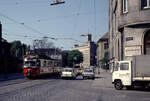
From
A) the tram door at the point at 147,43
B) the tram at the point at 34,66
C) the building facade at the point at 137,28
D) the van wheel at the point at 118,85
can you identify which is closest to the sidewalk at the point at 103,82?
the van wheel at the point at 118,85

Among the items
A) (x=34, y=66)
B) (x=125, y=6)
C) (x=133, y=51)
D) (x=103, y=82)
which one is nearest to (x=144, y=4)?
(x=125, y=6)

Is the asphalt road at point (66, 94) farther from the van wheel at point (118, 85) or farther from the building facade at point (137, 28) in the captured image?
the building facade at point (137, 28)

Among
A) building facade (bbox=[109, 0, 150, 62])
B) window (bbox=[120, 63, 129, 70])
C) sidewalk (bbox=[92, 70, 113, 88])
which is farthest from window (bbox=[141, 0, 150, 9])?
sidewalk (bbox=[92, 70, 113, 88])

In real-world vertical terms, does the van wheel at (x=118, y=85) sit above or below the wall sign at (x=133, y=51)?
below

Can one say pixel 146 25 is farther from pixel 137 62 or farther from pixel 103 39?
pixel 103 39

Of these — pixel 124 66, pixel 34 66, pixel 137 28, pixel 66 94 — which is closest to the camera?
pixel 66 94

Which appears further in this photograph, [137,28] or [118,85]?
[137,28]

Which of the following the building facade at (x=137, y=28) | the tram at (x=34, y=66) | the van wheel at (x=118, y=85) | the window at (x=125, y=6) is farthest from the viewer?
the tram at (x=34, y=66)

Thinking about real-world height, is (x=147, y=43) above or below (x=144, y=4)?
below

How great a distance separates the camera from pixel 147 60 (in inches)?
699

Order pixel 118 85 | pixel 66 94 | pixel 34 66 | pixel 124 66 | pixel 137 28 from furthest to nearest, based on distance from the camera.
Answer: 1. pixel 34 66
2. pixel 137 28
3. pixel 118 85
4. pixel 124 66
5. pixel 66 94

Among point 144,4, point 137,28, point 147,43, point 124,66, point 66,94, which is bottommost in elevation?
point 66,94

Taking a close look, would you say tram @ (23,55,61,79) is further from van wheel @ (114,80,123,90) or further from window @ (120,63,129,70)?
window @ (120,63,129,70)

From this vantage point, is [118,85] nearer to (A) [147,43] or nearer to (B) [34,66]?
(A) [147,43]
